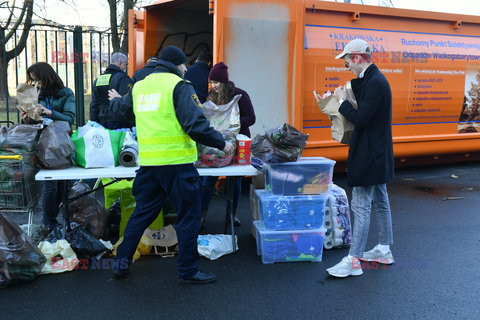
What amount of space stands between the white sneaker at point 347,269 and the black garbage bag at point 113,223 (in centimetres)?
208

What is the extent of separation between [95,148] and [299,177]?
1678 millimetres

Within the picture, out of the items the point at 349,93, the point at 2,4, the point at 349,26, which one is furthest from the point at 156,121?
the point at 2,4

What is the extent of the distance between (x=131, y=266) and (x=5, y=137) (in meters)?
1.40

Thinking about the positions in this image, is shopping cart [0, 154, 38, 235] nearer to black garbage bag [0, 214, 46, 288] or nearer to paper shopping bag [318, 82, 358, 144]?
black garbage bag [0, 214, 46, 288]

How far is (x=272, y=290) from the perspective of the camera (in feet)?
11.8

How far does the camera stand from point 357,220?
3.81 m

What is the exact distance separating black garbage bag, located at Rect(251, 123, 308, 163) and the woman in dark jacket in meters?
1.82

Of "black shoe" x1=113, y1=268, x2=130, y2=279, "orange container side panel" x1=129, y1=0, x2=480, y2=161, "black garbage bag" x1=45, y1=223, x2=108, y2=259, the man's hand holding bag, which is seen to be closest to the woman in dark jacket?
"black garbage bag" x1=45, y1=223, x2=108, y2=259

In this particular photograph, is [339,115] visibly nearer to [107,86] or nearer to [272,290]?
[272,290]

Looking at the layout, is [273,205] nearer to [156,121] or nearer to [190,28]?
[156,121]

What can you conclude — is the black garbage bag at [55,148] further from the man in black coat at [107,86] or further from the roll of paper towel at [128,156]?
the man in black coat at [107,86]

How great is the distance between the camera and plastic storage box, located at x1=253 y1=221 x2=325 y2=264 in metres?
4.05

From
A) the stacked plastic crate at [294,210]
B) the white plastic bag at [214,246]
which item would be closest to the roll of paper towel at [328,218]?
the stacked plastic crate at [294,210]

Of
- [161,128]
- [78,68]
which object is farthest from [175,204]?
[78,68]
